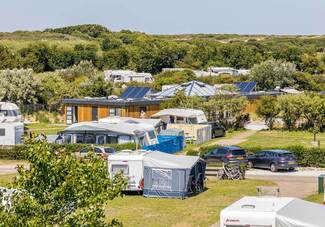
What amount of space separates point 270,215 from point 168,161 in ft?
41.8

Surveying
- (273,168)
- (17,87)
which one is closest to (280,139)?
(273,168)

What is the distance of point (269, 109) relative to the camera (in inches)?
2146

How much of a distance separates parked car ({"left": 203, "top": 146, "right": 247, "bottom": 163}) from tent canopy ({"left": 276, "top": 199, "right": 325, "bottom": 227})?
745 inches

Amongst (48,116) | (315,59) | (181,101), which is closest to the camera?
(181,101)

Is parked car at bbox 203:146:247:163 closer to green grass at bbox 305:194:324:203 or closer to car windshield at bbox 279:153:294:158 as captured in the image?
car windshield at bbox 279:153:294:158

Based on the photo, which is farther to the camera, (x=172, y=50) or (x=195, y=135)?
(x=172, y=50)

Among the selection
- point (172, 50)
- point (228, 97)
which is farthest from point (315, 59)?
point (228, 97)

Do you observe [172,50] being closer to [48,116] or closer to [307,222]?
[48,116]

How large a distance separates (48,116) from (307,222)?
50.1 meters

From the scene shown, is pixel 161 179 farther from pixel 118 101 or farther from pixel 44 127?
pixel 44 127

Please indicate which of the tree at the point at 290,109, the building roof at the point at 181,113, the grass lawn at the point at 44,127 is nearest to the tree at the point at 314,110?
the tree at the point at 290,109

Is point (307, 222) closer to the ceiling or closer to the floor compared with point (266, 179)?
closer to the ceiling

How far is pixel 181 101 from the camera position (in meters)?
56.4

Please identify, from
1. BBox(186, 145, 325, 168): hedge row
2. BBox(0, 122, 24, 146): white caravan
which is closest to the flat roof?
BBox(0, 122, 24, 146): white caravan
